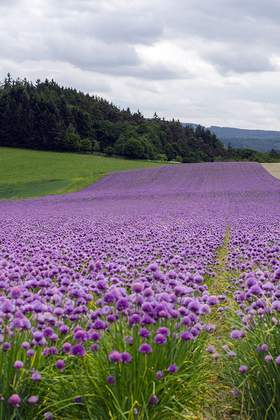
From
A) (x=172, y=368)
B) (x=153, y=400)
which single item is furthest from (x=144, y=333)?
(x=153, y=400)

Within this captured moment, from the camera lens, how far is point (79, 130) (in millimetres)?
98188

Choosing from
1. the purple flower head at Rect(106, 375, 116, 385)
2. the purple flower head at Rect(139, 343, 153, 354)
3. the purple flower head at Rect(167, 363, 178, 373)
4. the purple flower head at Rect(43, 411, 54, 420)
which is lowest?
the purple flower head at Rect(43, 411, 54, 420)

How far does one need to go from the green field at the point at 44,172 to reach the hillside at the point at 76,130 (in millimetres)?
6943

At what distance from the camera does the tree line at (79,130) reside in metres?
92.6

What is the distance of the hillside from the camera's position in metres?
92.6

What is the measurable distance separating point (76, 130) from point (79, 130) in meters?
1.98

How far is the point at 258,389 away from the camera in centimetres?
372

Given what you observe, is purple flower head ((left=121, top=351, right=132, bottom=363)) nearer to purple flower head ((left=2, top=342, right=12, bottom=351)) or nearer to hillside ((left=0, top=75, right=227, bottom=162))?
purple flower head ((left=2, top=342, right=12, bottom=351))

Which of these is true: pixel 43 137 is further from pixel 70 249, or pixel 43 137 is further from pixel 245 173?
pixel 70 249

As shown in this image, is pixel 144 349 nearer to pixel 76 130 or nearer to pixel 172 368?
pixel 172 368

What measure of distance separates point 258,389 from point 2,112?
96803 millimetres

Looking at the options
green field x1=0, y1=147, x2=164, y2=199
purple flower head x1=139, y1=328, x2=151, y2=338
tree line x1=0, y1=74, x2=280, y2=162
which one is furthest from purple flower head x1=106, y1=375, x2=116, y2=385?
tree line x1=0, y1=74, x2=280, y2=162

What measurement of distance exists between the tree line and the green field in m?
6.93

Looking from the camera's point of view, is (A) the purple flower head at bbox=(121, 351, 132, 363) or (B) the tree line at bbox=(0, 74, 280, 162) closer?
(A) the purple flower head at bbox=(121, 351, 132, 363)
